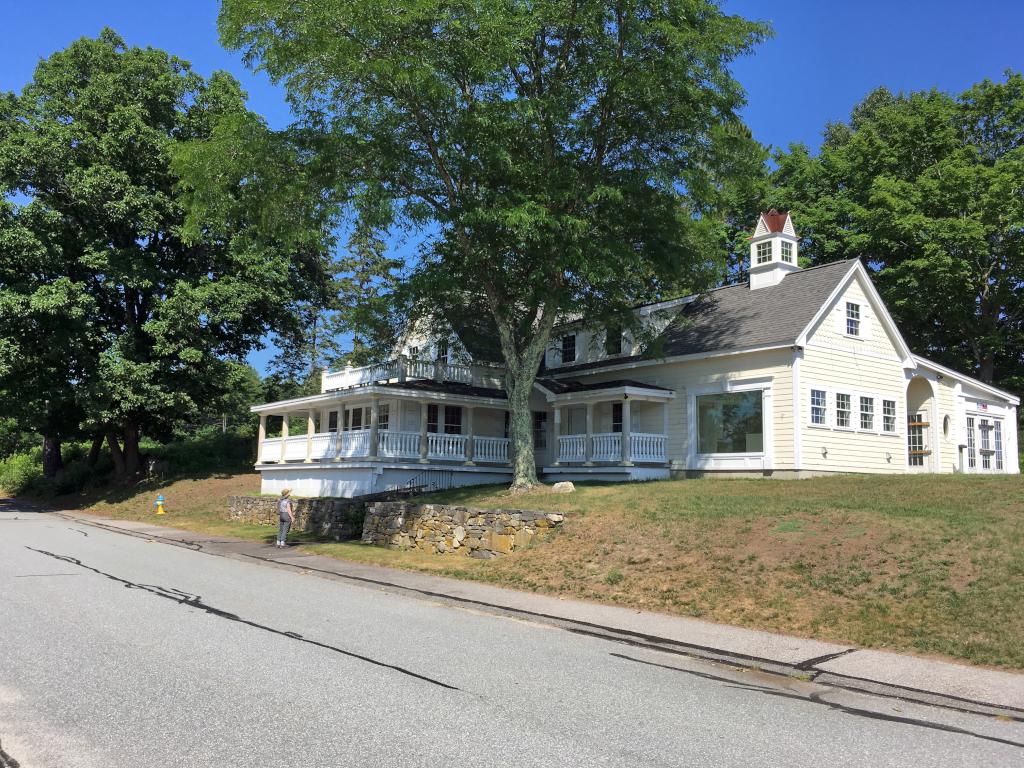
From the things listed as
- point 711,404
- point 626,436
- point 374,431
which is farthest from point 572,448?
point 374,431

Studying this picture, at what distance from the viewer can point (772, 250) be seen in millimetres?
26578

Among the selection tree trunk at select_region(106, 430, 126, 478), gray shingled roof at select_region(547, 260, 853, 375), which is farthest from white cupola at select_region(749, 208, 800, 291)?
tree trunk at select_region(106, 430, 126, 478)

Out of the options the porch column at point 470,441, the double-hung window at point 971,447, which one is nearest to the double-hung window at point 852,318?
the double-hung window at point 971,447

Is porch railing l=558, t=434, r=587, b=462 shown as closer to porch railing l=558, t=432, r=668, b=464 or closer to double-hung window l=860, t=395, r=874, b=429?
porch railing l=558, t=432, r=668, b=464

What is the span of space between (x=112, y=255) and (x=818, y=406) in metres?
27.7

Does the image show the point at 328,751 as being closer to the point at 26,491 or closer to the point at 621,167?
the point at 621,167

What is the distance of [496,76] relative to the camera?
18031mm

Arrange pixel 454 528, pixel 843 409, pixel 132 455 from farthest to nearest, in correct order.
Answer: pixel 132 455 < pixel 843 409 < pixel 454 528

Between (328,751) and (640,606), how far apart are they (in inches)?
283

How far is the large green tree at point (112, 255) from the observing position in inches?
1209

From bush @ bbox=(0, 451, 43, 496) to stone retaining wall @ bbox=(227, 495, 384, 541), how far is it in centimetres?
2601

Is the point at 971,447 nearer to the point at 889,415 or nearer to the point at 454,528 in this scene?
the point at 889,415

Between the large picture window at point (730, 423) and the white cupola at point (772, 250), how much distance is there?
514cm

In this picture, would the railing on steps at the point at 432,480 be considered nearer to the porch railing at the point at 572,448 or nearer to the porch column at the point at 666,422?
the porch railing at the point at 572,448
